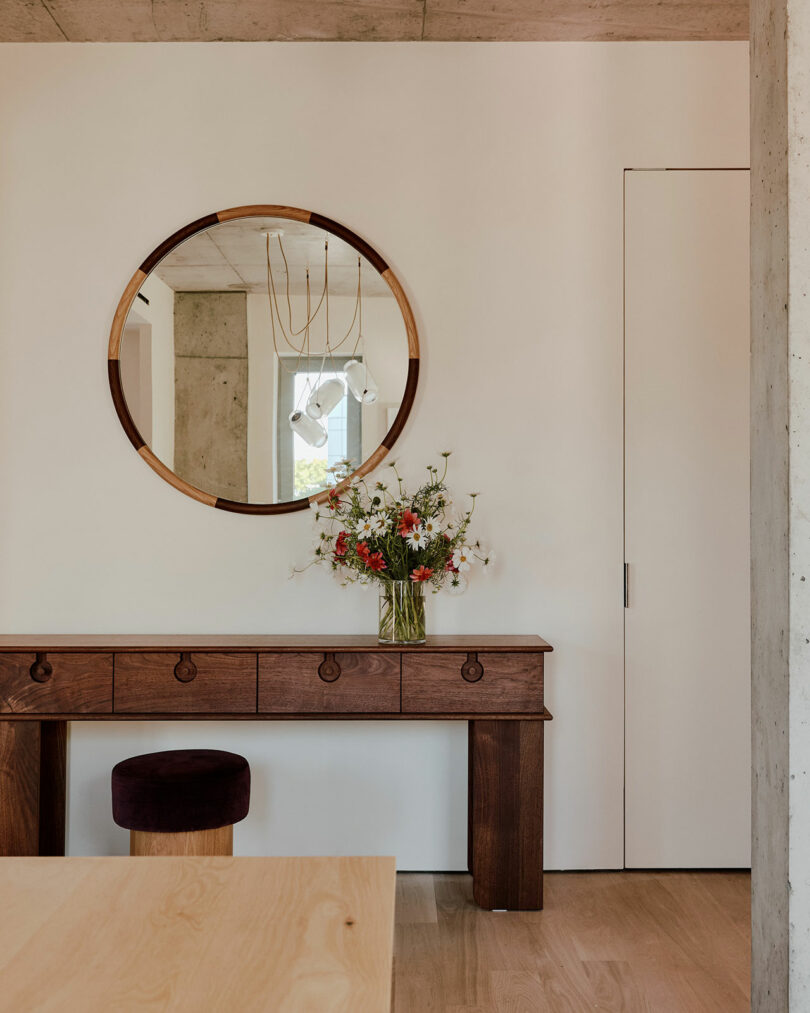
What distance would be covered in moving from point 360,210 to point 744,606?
1877 millimetres

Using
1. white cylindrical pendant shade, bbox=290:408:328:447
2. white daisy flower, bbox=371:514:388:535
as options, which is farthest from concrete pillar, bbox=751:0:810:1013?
white cylindrical pendant shade, bbox=290:408:328:447

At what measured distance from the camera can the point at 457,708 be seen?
259 cm

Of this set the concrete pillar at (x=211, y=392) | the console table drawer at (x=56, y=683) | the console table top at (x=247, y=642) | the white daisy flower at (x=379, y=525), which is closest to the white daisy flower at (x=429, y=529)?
the white daisy flower at (x=379, y=525)

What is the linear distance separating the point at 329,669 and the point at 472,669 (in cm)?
42

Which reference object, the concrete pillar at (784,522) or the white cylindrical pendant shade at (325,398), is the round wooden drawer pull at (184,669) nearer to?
the white cylindrical pendant shade at (325,398)

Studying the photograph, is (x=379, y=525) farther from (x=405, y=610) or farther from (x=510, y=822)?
(x=510, y=822)

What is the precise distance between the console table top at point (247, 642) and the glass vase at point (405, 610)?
5 cm

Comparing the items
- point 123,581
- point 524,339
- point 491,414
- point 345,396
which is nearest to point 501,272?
point 524,339

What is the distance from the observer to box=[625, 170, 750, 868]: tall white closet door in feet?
9.78

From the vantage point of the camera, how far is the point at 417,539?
103 inches

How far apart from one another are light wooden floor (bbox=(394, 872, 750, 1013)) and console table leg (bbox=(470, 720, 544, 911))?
0.08 metres

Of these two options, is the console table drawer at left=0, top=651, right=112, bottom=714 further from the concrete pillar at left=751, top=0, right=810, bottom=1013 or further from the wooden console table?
the concrete pillar at left=751, top=0, right=810, bottom=1013

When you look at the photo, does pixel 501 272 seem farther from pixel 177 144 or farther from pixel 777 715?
pixel 777 715

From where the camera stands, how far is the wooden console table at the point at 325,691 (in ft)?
8.48
